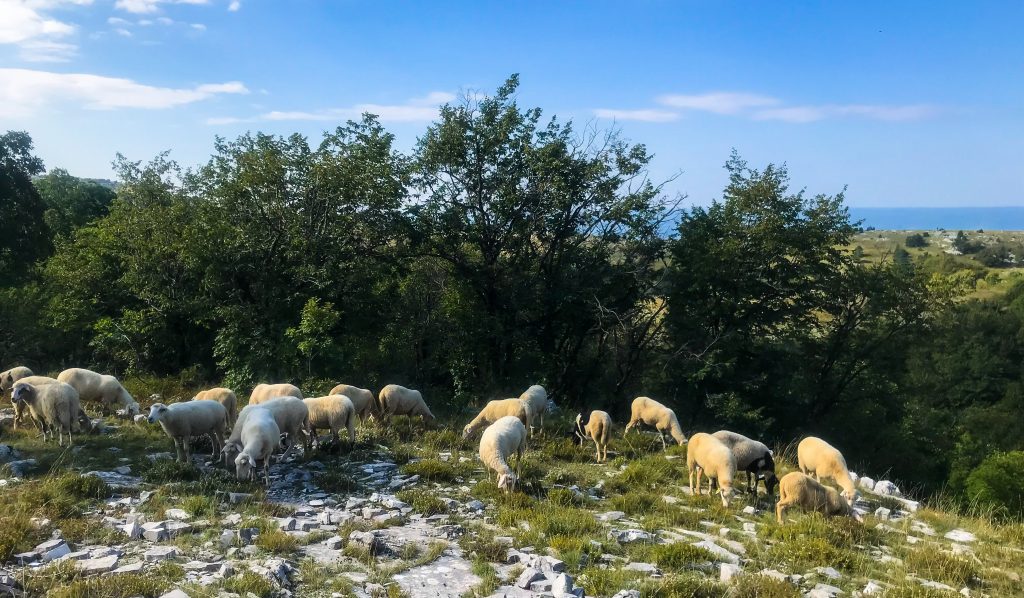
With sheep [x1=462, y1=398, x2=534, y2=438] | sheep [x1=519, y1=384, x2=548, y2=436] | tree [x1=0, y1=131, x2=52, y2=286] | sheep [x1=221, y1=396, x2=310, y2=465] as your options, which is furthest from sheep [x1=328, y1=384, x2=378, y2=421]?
tree [x1=0, y1=131, x2=52, y2=286]

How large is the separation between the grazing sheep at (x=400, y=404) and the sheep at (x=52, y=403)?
566 cm

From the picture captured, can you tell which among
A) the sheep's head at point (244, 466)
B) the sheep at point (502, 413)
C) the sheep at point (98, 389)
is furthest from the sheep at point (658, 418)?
the sheep at point (98, 389)

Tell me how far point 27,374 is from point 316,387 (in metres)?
6.59

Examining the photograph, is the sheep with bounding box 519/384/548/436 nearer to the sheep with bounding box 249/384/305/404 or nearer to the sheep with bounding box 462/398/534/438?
the sheep with bounding box 462/398/534/438

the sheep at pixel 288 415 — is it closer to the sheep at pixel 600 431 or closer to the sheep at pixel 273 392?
the sheep at pixel 273 392

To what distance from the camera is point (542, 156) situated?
67.7 feet

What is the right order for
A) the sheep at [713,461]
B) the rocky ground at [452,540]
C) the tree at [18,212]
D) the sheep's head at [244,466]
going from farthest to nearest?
1. the tree at [18,212]
2. the sheep at [713,461]
3. the sheep's head at [244,466]
4. the rocky ground at [452,540]

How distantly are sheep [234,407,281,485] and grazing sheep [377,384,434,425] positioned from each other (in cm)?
369

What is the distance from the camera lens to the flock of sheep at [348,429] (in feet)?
33.2

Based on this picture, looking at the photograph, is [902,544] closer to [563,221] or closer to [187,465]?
[187,465]

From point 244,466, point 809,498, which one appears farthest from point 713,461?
point 244,466

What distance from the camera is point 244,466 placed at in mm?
9938

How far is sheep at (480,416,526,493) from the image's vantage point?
1023 centimetres

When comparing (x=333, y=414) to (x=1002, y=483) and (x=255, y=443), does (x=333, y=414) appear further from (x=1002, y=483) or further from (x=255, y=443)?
(x=1002, y=483)
